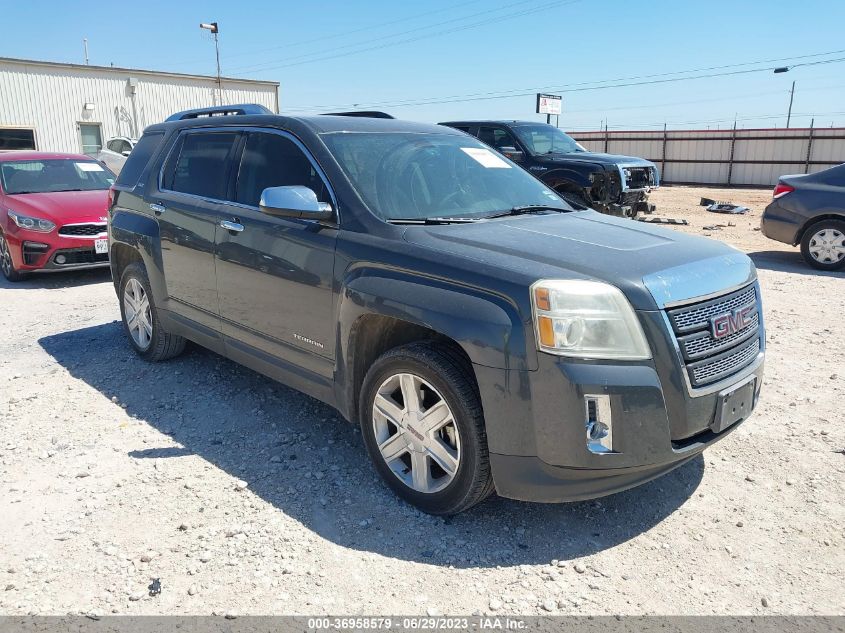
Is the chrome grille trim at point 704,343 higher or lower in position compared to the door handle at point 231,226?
lower

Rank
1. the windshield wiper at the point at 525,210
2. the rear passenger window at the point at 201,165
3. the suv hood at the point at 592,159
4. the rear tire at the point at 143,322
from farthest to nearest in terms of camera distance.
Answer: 1. the suv hood at the point at 592,159
2. the rear tire at the point at 143,322
3. the rear passenger window at the point at 201,165
4. the windshield wiper at the point at 525,210

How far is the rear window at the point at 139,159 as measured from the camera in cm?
530

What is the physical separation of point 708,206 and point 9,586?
59.5 ft

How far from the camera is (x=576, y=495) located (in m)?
2.85

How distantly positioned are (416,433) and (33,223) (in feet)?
23.6

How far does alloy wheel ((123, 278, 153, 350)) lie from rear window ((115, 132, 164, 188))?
79cm

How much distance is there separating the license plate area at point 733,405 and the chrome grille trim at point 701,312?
0.33 meters

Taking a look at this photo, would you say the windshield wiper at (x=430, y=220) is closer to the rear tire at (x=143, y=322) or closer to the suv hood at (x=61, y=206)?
the rear tire at (x=143, y=322)

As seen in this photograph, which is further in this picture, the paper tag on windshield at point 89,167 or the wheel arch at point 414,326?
the paper tag on windshield at point 89,167

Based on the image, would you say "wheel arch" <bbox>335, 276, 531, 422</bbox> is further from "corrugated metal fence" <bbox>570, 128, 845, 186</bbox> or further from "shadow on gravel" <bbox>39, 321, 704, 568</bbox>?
"corrugated metal fence" <bbox>570, 128, 845, 186</bbox>

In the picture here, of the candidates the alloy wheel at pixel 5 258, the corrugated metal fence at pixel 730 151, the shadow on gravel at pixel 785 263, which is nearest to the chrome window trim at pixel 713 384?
the shadow on gravel at pixel 785 263

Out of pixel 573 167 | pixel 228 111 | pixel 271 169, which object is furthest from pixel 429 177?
pixel 573 167

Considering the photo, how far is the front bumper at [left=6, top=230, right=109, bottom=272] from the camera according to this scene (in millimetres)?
8281

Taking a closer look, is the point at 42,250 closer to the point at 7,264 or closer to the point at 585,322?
the point at 7,264
